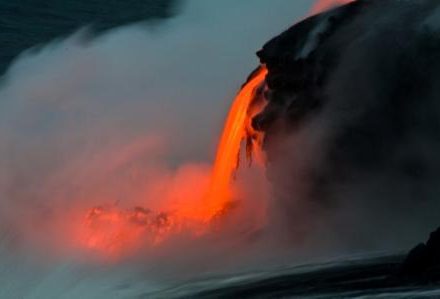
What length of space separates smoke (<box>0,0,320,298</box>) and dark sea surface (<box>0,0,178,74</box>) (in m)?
1.36

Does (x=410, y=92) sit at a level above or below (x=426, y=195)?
above

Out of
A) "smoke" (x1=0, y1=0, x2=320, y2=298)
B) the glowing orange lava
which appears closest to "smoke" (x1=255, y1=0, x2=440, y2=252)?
the glowing orange lava

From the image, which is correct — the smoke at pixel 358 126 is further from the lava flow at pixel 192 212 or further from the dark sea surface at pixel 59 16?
the dark sea surface at pixel 59 16

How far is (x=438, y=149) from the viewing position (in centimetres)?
2448

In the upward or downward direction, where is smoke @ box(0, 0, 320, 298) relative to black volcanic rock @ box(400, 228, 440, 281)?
upward

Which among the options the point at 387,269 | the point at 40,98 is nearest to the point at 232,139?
the point at 387,269

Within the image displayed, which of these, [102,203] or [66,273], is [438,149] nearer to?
[66,273]

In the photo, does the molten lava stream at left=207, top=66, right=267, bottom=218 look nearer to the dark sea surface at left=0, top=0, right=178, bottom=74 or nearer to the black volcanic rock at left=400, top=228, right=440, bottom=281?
the black volcanic rock at left=400, top=228, right=440, bottom=281

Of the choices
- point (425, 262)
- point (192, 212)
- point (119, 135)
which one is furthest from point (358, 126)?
point (119, 135)

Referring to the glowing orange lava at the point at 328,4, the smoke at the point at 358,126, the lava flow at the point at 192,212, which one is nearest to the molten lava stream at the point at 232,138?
the lava flow at the point at 192,212

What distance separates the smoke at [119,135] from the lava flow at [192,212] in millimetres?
433

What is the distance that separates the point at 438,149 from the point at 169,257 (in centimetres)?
556

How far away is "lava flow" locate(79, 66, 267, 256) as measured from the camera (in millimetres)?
26844

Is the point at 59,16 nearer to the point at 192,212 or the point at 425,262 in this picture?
the point at 192,212
